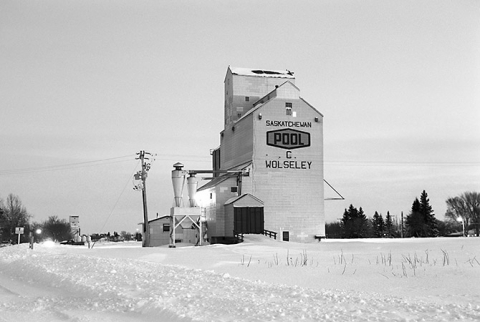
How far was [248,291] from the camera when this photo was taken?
40.7 feet

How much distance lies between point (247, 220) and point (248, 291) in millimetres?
33863

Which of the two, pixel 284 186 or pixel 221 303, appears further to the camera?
pixel 284 186

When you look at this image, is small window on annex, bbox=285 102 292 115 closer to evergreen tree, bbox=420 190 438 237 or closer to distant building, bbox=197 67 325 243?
distant building, bbox=197 67 325 243

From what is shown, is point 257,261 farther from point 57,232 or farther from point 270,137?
point 57,232

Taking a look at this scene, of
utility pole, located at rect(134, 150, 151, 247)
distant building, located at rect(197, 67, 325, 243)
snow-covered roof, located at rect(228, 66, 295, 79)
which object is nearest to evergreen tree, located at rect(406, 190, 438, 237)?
snow-covered roof, located at rect(228, 66, 295, 79)

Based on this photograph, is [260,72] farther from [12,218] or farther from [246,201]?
[12,218]

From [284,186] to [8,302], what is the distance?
3752 cm

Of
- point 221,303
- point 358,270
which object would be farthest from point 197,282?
point 358,270

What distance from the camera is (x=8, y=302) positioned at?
41.9 feet

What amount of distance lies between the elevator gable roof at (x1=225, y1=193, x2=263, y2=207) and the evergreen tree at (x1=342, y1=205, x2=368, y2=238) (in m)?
63.0

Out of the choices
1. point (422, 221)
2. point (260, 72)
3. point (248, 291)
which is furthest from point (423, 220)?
point (248, 291)

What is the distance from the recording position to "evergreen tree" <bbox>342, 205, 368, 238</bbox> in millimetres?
107562

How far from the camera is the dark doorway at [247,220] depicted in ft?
151

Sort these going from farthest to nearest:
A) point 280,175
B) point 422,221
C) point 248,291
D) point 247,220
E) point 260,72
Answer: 1. point 422,221
2. point 260,72
3. point 280,175
4. point 247,220
5. point 248,291
